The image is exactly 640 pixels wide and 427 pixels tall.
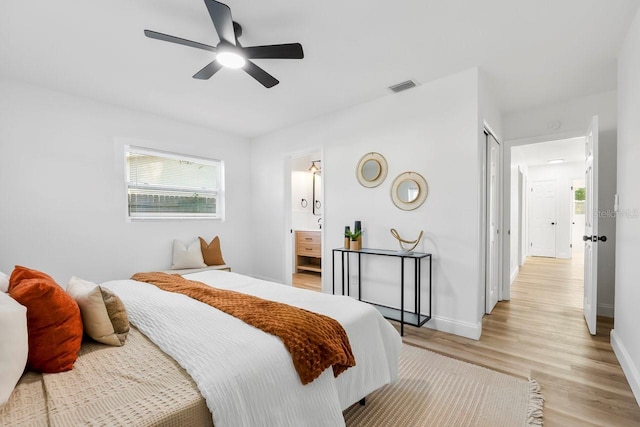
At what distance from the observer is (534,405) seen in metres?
1.77

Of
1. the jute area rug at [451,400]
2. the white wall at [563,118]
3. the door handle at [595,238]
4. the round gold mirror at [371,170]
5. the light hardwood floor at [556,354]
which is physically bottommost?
the light hardwood floor at [556,354]

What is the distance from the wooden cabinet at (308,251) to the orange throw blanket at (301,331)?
12.5 feet

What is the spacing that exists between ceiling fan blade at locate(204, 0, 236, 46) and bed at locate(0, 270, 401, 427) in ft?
5.55

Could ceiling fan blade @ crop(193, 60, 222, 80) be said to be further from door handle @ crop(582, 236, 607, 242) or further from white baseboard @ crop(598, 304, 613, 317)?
white baseboard @ crop(598, 304, 613, 317)

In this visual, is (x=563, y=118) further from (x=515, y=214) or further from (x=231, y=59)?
(x=231, y=59)

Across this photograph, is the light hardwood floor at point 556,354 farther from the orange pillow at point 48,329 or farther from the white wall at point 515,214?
the orange pillow at point 48,329

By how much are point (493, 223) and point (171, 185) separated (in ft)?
14.0

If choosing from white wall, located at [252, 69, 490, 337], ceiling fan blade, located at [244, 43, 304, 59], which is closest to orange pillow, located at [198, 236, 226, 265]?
white wall, located at [252, 69, 490, 337]

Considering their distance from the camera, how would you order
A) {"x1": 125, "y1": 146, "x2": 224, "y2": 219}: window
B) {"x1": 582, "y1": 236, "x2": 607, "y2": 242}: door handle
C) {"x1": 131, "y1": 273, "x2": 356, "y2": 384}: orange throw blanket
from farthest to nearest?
{"x1": 125, "y1": 146, "x2": 224, "y2": 219}: window < {"x1": 582, "y1": 236, "x2": 607, "y2": 242}: door handle < {"x1": 131, "y1": 273, "x2": 356, "y2": 384}: orange throw blanket

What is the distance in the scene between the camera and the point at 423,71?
278 centimetres

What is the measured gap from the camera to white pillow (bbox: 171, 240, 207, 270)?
3918 millimetres

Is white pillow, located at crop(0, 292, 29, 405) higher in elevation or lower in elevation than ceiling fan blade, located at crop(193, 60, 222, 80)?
lower

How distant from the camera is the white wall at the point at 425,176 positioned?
9.07 feet

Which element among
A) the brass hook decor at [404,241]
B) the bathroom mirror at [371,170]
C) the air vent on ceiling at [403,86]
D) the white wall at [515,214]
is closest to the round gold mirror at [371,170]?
the bathroom mirror at [371,170]
